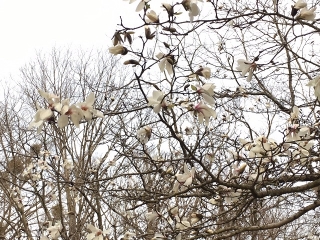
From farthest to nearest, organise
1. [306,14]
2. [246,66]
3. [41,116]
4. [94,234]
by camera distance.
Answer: [94,234] < [246,66] < [306,14] < [41,116]

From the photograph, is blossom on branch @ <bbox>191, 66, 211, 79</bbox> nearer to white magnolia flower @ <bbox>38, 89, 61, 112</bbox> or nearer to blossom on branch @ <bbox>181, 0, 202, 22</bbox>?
blossom on branch @ <bbox>181, 0, 202, 22</bbox>

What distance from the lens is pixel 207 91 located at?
132 cm

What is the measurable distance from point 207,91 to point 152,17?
0.36 m

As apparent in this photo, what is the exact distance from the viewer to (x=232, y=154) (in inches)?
76.2

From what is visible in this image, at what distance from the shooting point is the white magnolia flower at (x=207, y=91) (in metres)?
1.32

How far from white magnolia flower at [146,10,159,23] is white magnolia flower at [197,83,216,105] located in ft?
1.04

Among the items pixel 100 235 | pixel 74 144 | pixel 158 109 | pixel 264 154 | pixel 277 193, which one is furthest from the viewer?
pixel 74 144

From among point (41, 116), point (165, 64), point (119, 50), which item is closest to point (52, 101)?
point (41, 116)

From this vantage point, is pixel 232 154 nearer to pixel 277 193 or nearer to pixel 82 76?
pixel 277 193

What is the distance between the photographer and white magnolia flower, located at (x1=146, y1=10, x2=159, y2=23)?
1.36m

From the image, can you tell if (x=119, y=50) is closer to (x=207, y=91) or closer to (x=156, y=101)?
(x=156, y=101)

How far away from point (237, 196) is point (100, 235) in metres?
0.82

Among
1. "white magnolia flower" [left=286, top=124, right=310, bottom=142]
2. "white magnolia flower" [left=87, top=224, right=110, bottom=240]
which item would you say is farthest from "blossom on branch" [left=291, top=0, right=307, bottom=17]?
"white magnolia flower" [left=87, top=224, right=110, bottom=240]

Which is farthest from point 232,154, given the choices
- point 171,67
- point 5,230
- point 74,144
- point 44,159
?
point 5,230
